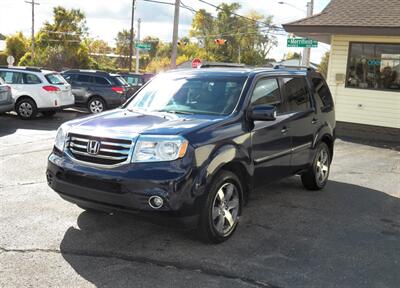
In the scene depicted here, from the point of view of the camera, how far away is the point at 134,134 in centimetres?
447

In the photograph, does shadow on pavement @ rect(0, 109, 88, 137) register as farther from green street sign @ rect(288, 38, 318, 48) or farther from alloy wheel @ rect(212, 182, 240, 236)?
green street sign @ rect(288, 38, 318, 48)

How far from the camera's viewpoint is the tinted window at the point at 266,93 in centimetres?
552

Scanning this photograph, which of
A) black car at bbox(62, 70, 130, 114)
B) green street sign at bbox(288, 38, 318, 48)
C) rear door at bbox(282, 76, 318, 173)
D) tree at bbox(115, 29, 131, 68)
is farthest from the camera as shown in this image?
tree at bbox(115, 29, 131, 68)

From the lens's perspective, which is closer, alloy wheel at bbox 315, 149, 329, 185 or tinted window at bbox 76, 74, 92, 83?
alloy wheel at bbox 315, 149, 329, 185

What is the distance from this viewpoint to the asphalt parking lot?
404cm

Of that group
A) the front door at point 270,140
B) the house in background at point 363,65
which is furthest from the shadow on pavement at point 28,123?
the front door at point 270,140

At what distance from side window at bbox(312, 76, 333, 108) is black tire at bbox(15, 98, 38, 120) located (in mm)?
10079

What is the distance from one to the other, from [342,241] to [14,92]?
40.7ft

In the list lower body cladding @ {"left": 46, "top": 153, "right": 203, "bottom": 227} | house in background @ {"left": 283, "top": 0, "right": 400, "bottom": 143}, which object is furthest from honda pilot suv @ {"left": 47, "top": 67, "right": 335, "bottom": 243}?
house in background @ {"left": 283, "top": 0, "right": 400, "bottom": 143}

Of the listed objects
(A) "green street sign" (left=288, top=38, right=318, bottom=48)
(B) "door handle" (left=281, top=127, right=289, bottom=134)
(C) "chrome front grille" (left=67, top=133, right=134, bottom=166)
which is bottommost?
(C) "chrome front grille" (left=67, top=133, right=134, bottom=166)

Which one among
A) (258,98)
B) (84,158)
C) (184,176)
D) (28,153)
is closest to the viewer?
(184,176)

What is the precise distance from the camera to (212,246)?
15.5 feet

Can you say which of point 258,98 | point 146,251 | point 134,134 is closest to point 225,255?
point 146,251

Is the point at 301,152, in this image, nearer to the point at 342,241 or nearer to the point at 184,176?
the point at 342,241
